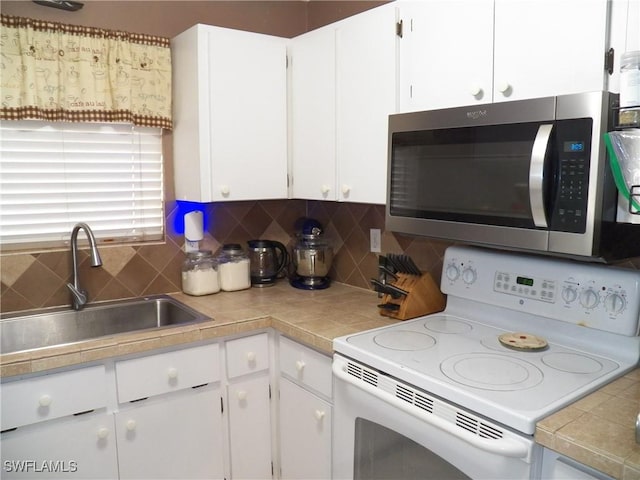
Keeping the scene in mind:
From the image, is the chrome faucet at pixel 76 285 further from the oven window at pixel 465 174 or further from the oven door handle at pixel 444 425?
the oven window at pixel 465 174

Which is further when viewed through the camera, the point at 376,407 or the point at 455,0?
the point at 455,0

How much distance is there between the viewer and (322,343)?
68.2 inches

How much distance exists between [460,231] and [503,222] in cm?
16

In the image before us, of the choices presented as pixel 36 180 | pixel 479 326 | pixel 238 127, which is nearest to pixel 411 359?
pixel 479 326

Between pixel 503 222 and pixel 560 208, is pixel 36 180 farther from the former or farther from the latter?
pixel 560 208

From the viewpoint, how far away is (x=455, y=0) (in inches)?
63.4

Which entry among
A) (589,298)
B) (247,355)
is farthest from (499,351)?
(247,355)

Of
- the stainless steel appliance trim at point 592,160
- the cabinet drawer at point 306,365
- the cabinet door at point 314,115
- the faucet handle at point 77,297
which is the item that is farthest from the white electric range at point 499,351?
the faucet handle at point 77,297

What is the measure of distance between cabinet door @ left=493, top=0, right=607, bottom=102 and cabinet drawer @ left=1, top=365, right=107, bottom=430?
1.57 meters

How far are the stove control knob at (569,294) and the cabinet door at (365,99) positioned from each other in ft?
2.32

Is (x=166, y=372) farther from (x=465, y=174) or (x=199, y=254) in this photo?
(x=465, y=174)

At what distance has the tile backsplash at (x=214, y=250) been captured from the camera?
2.06 metres

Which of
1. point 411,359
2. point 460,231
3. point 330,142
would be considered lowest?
point 411,359

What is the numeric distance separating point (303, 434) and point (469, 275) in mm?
856
